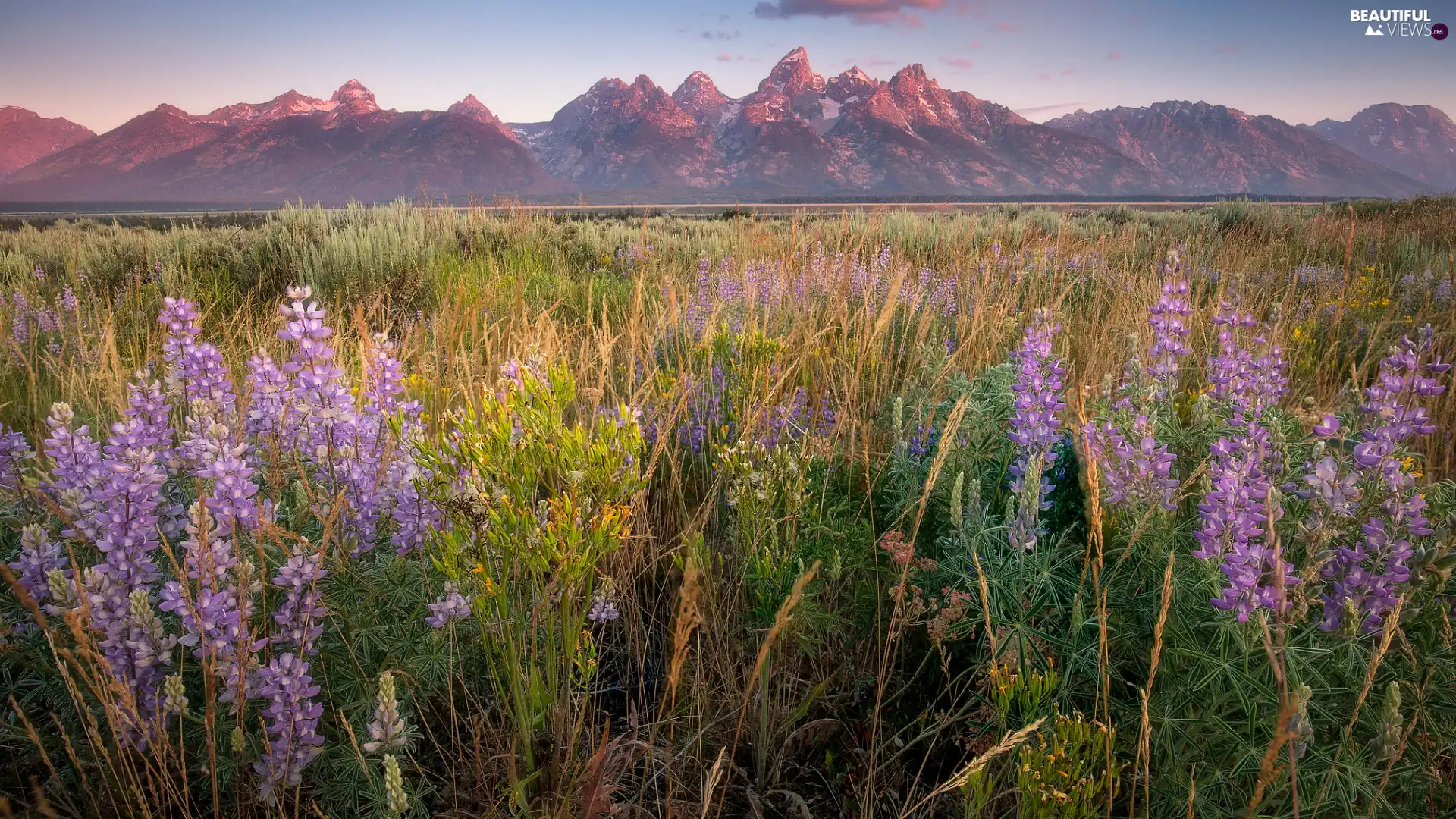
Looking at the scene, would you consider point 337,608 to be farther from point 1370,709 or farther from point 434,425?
point 1370,709

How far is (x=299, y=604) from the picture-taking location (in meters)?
1.51

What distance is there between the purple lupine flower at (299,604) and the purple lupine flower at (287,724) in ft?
0.17

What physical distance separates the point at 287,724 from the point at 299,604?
0.25 metres

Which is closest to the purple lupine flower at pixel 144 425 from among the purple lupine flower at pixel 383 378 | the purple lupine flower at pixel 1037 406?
the purple lupine flower at pixel 383 378

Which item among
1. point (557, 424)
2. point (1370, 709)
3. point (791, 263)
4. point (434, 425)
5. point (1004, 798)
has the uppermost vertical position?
point (791, 263)

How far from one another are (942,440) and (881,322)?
1.29 metres

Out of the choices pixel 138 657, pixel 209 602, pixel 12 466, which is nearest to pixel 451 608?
pixel 209 602

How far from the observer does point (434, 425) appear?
9.19ft

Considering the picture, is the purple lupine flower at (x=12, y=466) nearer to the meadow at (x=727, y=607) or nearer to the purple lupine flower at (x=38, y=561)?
the meadow at (x=727, y=607)

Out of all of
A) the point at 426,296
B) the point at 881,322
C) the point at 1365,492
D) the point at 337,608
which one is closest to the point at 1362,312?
the point at 881,322

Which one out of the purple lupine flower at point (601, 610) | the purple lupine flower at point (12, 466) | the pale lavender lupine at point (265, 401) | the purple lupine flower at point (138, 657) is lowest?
the purple lupine flower at point (601, 610)

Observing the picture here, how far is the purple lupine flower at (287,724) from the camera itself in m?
1.38

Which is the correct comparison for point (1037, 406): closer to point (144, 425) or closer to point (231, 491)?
point (231, 491)

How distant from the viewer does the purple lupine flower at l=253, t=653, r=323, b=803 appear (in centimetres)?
138
